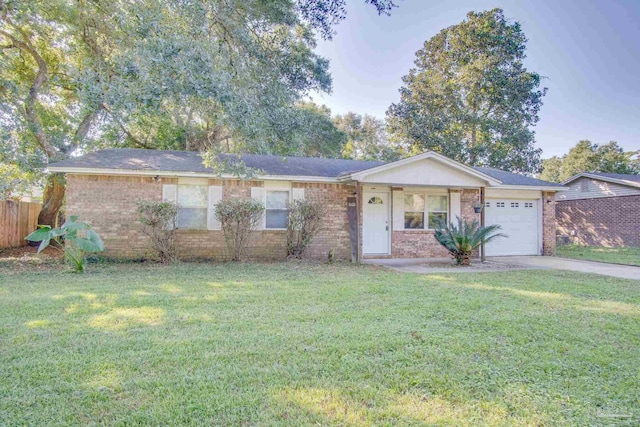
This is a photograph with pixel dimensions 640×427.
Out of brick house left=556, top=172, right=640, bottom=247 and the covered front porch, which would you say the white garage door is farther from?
brick house left=556, top=172, right=640, bottom=247

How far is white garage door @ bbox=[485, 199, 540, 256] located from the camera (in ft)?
43.5

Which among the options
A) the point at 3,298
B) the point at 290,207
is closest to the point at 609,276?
the point at 290,207

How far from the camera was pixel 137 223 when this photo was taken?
10227 mm

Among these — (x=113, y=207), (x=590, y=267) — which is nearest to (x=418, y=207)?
(x=590, y=267)

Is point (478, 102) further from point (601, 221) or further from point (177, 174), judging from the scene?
point (177, 174)

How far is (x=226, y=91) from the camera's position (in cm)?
682

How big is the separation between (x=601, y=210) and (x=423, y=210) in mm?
11424

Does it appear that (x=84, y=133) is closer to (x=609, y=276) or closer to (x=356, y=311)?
(x=356, y=311)

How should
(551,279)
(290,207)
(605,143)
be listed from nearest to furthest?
1. (551,279)
2. (290,207)
3. (605,143)

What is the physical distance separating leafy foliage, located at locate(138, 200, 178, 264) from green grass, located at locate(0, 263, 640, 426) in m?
3.06

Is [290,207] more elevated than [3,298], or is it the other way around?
[290,207]

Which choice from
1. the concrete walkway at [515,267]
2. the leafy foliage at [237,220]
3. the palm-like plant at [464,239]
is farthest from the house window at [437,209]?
the leafy foliage at [237,220]

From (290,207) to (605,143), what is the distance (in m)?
37.2

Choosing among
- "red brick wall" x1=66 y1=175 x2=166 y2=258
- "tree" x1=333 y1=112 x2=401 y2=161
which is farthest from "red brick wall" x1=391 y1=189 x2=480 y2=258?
"tree" x1=333 y1=112 x2=401 y2=161
